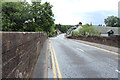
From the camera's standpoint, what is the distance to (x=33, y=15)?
56.6 meters

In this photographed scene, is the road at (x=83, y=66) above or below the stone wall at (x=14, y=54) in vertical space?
below

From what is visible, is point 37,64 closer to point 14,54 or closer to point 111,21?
point 14,54

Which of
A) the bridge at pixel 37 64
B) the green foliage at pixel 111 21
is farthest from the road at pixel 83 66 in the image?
the green foliage at pixel 111 21

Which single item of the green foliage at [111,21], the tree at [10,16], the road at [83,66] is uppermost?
the green foliage at [111,21]

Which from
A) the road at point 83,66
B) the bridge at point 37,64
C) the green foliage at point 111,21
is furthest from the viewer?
the green foliage at point 111,21

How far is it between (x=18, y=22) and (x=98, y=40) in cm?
2008

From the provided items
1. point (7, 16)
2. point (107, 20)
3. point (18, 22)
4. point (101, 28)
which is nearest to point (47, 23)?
point (18, 22)

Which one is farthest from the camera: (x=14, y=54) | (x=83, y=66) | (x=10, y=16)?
(x=10, y=16)

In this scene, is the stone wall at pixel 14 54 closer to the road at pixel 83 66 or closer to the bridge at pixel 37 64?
the bridge at pixel 37 64

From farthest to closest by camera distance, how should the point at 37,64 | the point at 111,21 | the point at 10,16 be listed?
the point at 111,21, the point at 10,16, the point at 37,64

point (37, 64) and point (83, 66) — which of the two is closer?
point (83, 66)

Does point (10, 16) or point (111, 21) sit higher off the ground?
point (111, 21)

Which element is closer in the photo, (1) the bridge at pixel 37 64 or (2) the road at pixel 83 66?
(1) the bridge at pixel 37 64

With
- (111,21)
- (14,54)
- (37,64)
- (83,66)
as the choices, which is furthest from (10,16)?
(111,21)
